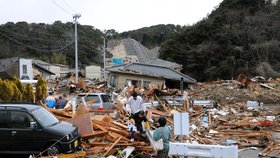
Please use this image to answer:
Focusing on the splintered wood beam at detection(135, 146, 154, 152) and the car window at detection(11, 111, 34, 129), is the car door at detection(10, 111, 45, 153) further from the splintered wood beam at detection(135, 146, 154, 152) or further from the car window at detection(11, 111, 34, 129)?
the splintered wood beam at detection(135, 146, 154, 152)

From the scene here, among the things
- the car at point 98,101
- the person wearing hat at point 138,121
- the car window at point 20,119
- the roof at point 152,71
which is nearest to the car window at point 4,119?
the car window at point 20,119

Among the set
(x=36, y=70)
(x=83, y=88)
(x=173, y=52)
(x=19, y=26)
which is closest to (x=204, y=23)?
(x=173, y=52)

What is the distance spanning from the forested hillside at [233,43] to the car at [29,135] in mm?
34673

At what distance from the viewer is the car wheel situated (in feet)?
28.6

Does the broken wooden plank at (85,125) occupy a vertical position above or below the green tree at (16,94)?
below

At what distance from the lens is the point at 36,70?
176ft

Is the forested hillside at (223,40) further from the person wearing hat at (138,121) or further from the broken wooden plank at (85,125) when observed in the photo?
the broken wooden plank at (85,125)

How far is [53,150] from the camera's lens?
8727mm

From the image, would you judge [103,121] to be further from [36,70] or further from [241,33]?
[36,70]

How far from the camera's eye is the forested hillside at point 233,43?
4238cm

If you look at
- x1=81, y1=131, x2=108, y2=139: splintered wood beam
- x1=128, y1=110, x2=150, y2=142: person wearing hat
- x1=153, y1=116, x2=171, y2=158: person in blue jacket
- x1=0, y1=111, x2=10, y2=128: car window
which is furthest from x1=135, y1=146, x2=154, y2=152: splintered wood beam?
x1=0, y1=111, x2=10, y2=128: car window

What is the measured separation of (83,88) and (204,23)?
25.9m

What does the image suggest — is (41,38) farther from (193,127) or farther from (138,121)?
(138,121)

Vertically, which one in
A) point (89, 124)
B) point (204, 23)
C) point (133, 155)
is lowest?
point (133, 155)
